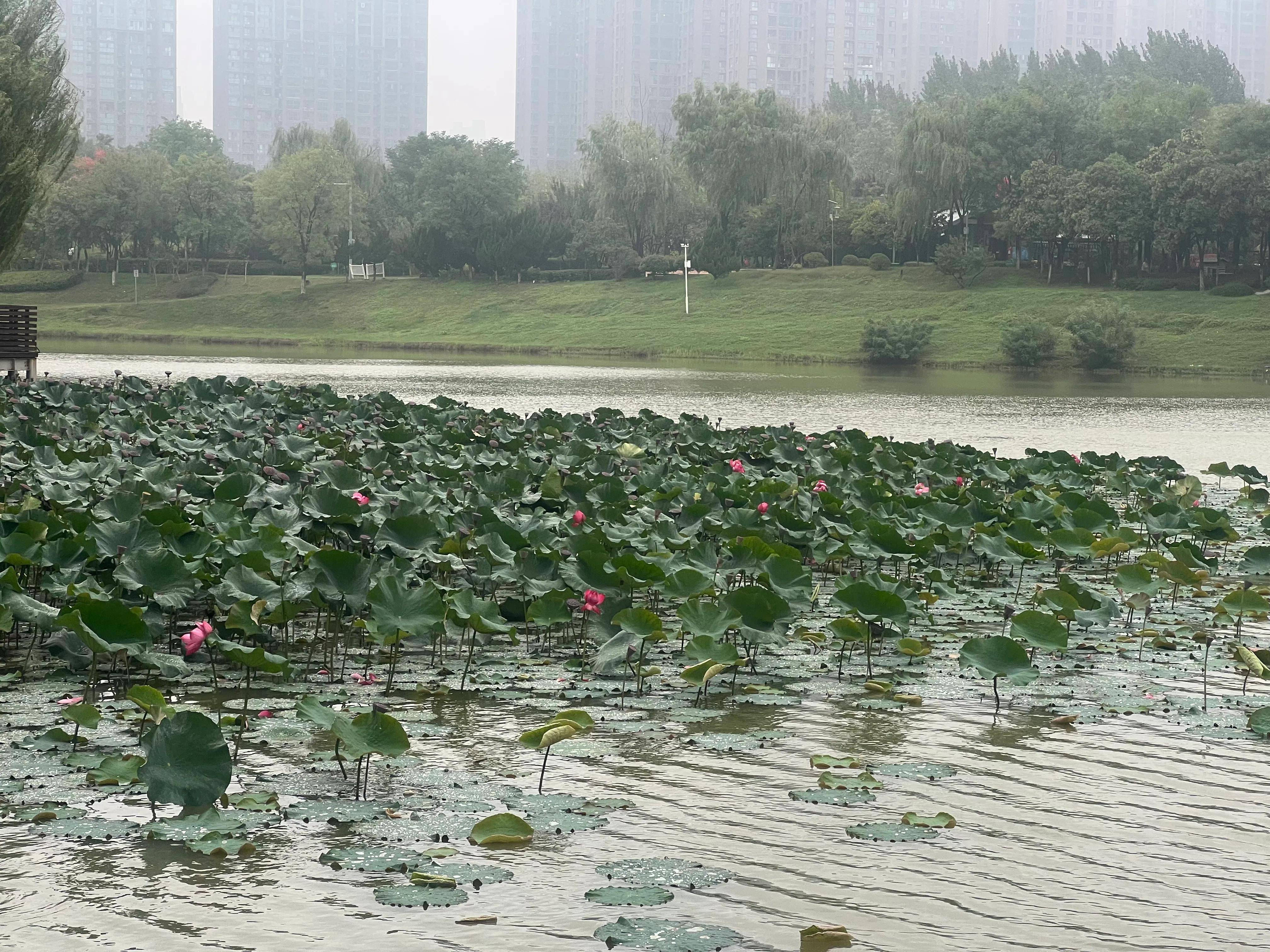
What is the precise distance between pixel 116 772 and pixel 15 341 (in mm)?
23905

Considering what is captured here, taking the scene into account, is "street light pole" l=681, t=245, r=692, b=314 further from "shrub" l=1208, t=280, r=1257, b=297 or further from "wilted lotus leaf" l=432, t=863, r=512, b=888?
"wilted lotus leaf" l=432, t=863, r=512, b=888

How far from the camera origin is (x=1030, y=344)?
49031 mm

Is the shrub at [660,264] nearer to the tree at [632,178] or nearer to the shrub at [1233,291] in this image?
the tree at [632,178]

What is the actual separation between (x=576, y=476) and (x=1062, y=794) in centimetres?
555

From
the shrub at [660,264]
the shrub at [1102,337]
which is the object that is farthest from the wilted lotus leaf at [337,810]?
the shrub at [660,264]

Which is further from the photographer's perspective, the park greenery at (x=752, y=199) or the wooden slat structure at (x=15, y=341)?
the park greenery at (x=752, y=199)

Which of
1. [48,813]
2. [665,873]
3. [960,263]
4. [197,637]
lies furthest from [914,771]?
[960,263]

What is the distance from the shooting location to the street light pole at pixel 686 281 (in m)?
62.2

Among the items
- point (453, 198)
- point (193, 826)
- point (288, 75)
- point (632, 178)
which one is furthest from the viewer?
point (288, 75)

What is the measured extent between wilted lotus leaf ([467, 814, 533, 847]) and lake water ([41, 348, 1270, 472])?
17.0 meters

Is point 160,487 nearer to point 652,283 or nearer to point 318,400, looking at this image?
point 318,400

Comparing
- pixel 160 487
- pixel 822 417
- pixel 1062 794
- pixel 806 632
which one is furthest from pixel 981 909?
pixel 822 417

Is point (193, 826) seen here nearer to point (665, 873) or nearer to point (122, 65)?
point (665, 873)

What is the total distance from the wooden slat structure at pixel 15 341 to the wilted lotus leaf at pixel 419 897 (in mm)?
24038
